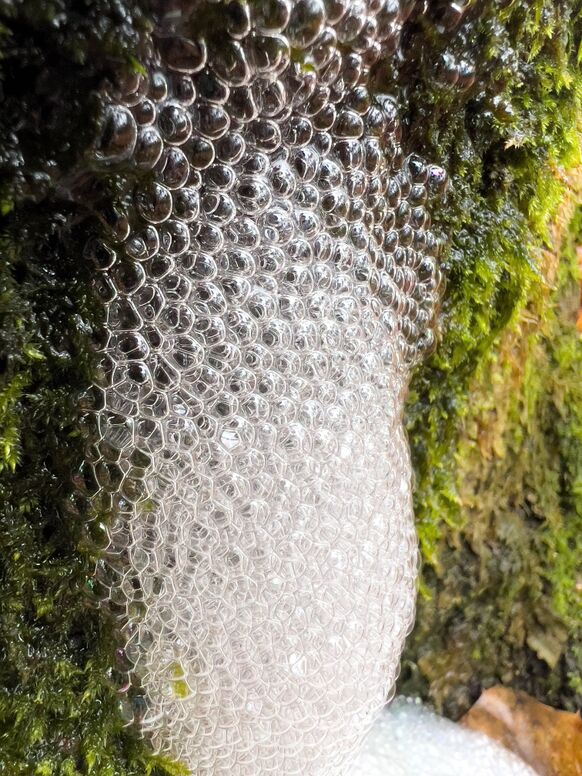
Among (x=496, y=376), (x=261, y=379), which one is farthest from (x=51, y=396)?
(x=496, y=376)

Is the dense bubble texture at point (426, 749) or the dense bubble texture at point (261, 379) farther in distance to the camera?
the dense bubble texture at point (426, 749)

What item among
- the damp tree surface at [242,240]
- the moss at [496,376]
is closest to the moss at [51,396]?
the damp tree surface at [242,240]

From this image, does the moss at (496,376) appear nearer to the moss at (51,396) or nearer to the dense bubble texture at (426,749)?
the dense bubble texture at (426,749)

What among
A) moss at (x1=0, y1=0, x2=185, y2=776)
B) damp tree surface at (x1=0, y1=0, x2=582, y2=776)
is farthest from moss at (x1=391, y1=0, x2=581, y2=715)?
moss at (x1=0, y1=0, x2=185, y2=776)

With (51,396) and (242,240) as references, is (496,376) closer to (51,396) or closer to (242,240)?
(242,240)

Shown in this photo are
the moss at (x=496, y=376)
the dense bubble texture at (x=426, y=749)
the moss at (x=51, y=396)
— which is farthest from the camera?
the dense bubble texture at (x=426, y=749)

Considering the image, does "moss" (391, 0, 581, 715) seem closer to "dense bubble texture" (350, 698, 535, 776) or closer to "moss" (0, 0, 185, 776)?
"dense bubble texture" (350, 698, 535, 776)

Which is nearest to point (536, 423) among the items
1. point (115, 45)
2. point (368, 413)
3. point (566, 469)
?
point (566, 469)
